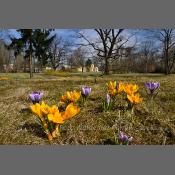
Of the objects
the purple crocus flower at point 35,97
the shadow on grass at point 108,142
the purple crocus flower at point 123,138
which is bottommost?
the shadow on grass at point 108,142

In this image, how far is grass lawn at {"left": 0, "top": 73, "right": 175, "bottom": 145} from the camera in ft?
10.2

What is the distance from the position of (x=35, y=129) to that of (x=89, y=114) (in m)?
0.51

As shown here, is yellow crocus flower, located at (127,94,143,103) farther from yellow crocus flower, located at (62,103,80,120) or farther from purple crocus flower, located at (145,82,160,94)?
yellow crocus flower, located at (62,103,80,120)

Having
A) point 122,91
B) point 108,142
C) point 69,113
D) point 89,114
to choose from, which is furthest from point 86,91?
point 108,142

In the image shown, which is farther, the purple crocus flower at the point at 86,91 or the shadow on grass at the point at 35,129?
the purple crocus flower at the point at 86,91

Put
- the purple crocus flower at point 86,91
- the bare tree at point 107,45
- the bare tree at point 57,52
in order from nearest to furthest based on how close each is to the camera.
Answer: the purple crocus flower at point 86,91, the bare tree at point 107,45, the bare tree at point 57,52

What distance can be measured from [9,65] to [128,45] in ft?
4.05

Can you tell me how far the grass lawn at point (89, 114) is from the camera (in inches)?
123

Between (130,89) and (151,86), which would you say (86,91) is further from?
(151,86)

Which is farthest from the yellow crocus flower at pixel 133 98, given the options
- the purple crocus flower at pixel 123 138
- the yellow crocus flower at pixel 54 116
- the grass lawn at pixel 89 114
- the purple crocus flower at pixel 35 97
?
the purple crocus flower at pixel 35 97

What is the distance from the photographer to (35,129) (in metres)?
3.18

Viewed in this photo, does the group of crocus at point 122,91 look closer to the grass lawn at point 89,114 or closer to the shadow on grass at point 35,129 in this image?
the grass lawn at point 89,114

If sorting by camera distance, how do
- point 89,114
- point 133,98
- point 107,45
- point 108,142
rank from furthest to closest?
point 107,45 < point 89,114 < point 133,98 < point 108,142
